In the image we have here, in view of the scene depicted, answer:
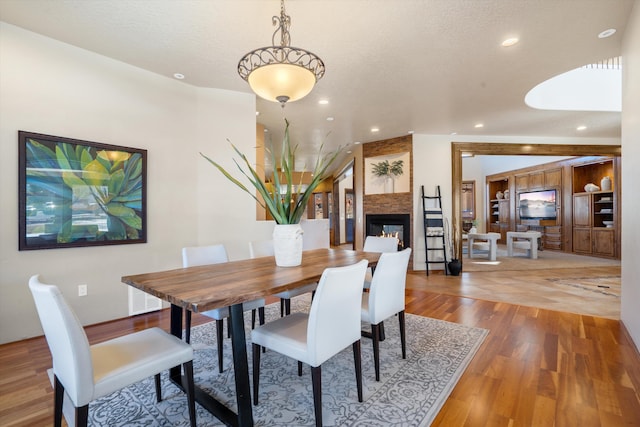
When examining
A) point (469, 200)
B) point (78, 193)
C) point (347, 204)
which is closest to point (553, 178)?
point (469, 200)

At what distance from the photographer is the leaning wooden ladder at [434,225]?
5.82 metres

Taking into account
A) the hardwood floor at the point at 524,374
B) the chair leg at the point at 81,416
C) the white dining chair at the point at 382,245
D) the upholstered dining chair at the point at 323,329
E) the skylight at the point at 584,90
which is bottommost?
the hardwood floor at the point at 524,374

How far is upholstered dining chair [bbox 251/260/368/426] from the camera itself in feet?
4.97

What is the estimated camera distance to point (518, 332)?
9.21ft

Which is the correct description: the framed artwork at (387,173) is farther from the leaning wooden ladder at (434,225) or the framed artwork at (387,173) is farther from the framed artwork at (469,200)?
the framed artwork at (469,200)

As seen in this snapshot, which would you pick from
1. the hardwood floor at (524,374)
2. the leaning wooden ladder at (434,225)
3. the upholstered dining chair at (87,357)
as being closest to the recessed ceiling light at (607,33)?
the hardwood floor at (524,374)

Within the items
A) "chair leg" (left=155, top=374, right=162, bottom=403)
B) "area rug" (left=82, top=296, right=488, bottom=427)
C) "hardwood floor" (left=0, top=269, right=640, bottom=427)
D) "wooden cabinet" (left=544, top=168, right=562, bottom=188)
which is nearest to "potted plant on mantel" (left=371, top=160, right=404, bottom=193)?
"hardwood floor" (left=0, top=269, right=640, bottom=427)

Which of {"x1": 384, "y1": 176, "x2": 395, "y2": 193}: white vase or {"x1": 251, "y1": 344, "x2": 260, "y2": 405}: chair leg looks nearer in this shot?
{"x1": 251, "y1": 344, "x2": 260, "y2": 405}: chair leg

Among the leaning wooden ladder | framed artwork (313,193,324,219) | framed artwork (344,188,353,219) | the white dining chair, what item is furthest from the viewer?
framed artwork (313,193,324,219)

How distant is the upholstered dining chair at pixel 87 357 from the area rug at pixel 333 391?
38 centimetres

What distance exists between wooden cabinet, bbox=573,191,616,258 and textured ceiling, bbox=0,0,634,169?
16.9 feet

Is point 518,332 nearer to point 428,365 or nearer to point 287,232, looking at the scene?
point 428,365

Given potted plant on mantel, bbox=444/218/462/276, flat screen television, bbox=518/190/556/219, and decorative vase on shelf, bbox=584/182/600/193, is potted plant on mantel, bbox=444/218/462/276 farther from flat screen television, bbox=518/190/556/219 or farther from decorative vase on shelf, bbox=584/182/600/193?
flat screen television, bbox=518/190/556/219

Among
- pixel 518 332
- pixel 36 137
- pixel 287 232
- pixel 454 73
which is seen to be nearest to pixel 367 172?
pixel 454 73
